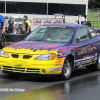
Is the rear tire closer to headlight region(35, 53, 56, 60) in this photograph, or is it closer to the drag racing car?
the drag racing car

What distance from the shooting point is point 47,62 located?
23.4 ft

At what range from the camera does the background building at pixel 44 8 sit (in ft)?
136

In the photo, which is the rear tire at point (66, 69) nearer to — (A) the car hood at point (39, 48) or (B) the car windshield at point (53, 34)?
(A) the car hood at point (39, 48)

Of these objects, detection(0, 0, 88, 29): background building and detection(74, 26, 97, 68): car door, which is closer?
detection(74, 26, 97, 68): car door

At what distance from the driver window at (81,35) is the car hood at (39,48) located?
0.55 meters

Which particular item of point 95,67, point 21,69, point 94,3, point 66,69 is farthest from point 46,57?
point 94,3

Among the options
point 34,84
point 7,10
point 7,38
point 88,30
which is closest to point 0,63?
point 34,84

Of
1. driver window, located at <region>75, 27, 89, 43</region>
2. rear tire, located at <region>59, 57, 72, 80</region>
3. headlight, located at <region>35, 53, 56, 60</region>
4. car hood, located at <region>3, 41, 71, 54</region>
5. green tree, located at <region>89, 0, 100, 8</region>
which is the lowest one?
rear tire, located at <region>59, 57, 72, 80</region>

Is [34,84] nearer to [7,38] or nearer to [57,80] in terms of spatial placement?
[57,80]

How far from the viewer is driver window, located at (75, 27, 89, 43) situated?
27.3ft

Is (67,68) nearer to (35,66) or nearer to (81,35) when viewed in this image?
(35,66)

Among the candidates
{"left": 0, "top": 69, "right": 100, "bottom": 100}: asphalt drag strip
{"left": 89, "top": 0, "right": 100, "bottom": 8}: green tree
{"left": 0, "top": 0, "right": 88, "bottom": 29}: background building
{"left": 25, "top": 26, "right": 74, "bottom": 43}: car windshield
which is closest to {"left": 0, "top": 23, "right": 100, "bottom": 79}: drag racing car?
{"left": 25, "top": 26, "right": 74, "bottom": 43}: car windshield

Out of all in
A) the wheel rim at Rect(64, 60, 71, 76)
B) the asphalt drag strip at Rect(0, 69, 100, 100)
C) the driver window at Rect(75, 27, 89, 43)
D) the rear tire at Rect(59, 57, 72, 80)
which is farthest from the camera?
the driver window at Rect(75, 27, 89, 43)

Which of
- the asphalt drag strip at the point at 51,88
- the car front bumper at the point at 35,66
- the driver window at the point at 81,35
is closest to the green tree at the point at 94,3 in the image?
the driver window at the point at 81,35
